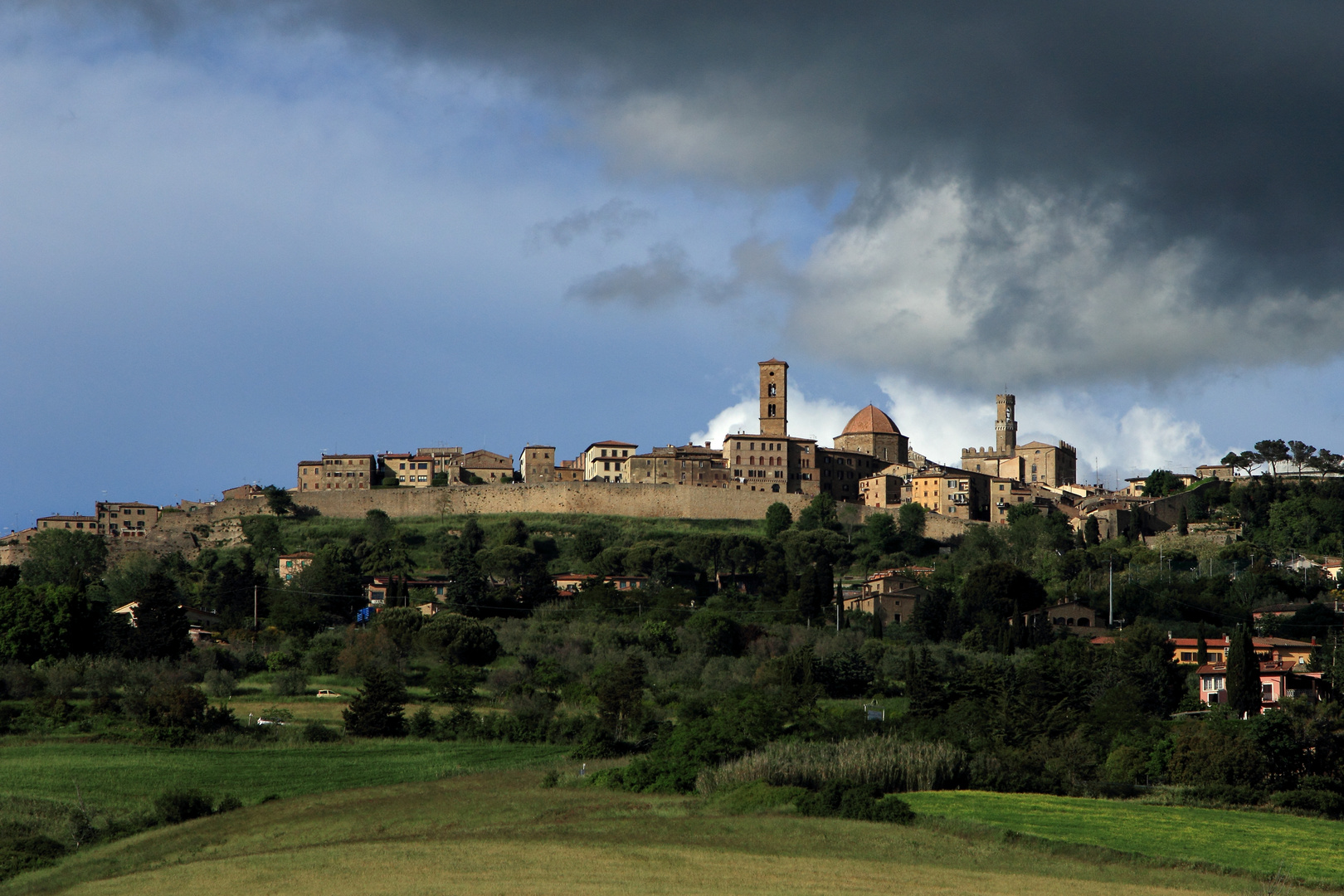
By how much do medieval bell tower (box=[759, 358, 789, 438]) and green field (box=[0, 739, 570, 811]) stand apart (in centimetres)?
6419

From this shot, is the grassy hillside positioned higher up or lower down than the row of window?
lower down

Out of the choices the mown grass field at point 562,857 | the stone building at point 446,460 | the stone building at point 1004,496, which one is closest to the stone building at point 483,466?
the stone building at point 446,460

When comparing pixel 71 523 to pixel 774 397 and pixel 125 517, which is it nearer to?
pixel 125 517

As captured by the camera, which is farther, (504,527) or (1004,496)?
(1004,496)

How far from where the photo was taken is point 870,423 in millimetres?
112000

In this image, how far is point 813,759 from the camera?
1534 inches

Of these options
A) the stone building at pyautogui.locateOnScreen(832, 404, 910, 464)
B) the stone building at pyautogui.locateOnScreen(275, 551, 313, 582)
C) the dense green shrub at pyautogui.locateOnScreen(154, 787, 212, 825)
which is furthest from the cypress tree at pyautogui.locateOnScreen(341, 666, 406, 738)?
the stone building at pyautogui.locateOnScreen(832, 404, 910, 464)

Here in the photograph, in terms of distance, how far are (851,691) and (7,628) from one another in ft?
98.5

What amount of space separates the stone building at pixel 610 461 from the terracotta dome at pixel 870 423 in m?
17.8

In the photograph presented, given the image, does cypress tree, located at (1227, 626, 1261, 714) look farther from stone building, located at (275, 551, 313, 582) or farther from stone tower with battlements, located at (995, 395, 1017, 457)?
stone tower with battlements, located at (995, 395, 1017, 457)

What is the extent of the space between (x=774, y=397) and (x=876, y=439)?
7.69 meters

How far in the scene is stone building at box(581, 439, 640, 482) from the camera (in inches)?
3952

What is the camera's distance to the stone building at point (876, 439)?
361 feet

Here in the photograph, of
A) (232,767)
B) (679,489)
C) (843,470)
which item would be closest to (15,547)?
(679,489)
